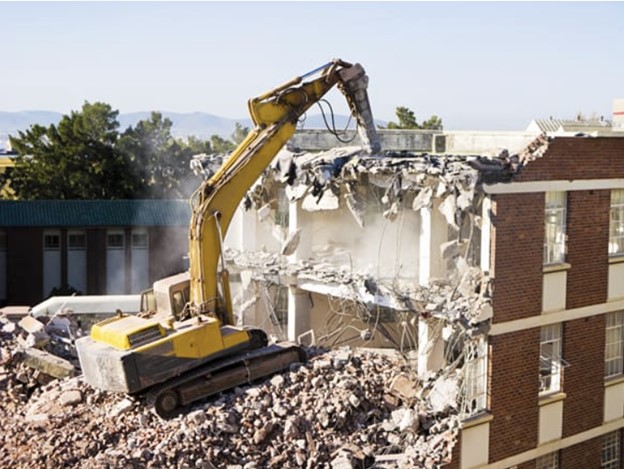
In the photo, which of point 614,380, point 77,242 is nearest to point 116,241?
point 77,242

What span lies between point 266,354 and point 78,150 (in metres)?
29.5

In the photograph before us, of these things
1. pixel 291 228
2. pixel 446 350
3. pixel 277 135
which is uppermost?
pixel 277 135

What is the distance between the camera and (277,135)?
1880 centimetres

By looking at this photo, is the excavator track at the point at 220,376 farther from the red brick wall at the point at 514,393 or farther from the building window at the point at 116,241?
the building window at the point at 116,241

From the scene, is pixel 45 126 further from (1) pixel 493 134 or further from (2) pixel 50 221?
(1) pixel 493 134

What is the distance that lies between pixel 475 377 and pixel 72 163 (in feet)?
107

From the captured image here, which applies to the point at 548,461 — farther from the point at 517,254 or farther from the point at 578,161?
the point at 578,161

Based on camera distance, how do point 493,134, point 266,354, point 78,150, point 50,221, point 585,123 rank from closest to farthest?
point 266,354 < point 493,134 < point 585,123 < point 50,221 < point 78,150

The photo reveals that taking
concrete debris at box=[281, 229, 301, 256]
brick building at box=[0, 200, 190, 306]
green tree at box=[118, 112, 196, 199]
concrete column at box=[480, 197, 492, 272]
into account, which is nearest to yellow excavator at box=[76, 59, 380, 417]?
concrete debris at box=[281, 229, 301, 256]

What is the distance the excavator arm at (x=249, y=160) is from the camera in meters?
17.6

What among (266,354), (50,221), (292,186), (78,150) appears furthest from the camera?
(78,150)

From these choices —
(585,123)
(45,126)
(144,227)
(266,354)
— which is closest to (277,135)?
(266,354)

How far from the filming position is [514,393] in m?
17.2

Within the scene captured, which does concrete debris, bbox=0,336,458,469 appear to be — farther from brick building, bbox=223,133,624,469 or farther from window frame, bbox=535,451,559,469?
window frame, bbox=535,451,559,469
